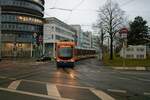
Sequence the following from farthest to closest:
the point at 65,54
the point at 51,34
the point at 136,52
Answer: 1. the point at 51,34
2. the point at 136,52
3. the point at 65,54

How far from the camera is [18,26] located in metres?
102

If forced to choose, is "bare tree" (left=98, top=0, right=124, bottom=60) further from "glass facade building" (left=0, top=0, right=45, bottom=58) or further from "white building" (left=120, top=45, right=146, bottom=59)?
"glass facade building" (left=0, top=0, right=45, bottom=58)

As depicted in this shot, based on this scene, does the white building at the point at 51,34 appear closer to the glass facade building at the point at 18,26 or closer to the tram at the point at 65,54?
the glass facade building at the point at 18,26

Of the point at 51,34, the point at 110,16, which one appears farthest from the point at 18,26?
the point at 110,16

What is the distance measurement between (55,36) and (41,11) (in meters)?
11.4

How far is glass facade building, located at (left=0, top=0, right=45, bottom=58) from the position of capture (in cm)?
9956

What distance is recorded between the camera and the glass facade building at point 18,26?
3920 inches

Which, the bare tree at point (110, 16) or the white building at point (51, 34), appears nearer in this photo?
the bare tree at point (110, 16)

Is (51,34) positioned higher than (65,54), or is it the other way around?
(51,34)

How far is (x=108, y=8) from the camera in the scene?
69.9 metres

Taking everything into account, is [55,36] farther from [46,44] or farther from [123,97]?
[123,97]

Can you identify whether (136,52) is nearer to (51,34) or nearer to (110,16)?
(110,16)

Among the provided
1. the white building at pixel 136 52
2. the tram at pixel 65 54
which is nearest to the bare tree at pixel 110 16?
the white building at pixel 136 52

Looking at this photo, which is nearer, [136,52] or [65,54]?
[65,54]
